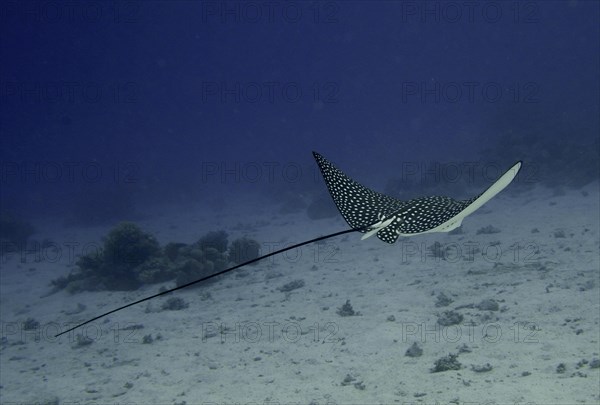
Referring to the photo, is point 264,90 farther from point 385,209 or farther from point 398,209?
point 398,209

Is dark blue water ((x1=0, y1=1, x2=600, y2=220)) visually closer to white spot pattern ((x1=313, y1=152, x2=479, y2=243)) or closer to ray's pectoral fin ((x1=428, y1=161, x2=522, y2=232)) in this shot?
white spot pattern ((x1=313, y1=152, x2=479, y2=243))

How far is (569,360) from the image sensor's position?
4.62 m

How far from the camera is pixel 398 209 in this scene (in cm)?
330

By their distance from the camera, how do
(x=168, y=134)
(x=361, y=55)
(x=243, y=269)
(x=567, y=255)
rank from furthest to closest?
(x=361, y=55)
(x=168, y=134)
(x=243, y=269)
(x=567, y=255)

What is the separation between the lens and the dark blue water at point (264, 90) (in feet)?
130

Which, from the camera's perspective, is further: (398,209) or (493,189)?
(398,209)

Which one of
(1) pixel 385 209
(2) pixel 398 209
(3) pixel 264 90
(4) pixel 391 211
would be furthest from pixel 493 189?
(3) pixel 264 90

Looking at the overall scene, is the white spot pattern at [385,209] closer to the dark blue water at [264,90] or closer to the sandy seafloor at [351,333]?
the sandy seafloor at [351,333]

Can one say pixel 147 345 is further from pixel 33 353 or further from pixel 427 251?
pixel 427 251

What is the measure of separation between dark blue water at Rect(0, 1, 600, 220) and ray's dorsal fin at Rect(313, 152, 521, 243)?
16405mm

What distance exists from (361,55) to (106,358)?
166 meters

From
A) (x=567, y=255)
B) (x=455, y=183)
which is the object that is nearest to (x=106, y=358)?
(x=567, y=255)

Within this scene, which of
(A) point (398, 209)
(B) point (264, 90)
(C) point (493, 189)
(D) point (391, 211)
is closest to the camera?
(C) point (493, 189)

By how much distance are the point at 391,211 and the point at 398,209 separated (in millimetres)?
174
